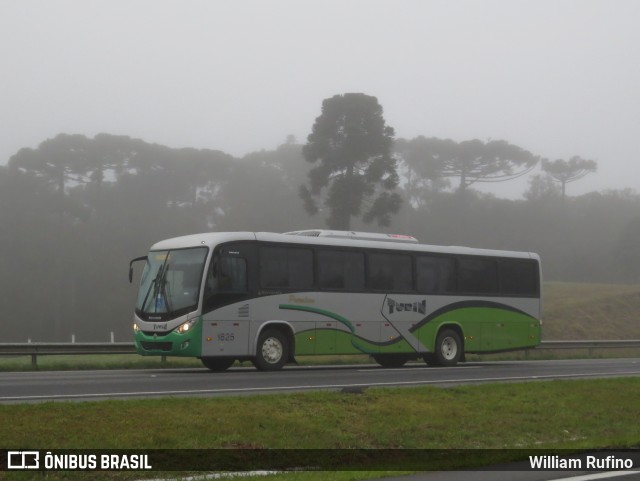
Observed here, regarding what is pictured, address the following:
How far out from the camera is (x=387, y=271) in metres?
27.1

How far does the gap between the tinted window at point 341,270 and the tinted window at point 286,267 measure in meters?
0.39

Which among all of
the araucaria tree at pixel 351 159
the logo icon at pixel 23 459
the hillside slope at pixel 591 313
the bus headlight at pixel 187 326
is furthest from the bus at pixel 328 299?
the araucaria tree at pixel 351 159

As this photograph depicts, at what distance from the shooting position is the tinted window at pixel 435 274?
28031mm

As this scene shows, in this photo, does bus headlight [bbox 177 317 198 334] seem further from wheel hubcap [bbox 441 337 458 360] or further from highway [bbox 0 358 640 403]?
wheel hubcap [bbox 441 337 458 360]

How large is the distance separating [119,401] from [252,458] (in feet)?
9.00

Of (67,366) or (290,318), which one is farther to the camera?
(67,366)

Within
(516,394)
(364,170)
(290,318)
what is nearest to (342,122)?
(364,170)

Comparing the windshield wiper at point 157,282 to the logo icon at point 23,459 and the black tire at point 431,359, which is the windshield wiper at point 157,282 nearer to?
the black tire at point 431,359

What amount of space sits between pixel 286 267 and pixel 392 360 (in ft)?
20.1

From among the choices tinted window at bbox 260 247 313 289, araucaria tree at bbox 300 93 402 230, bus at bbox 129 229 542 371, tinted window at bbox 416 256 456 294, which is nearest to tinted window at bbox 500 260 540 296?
bus at bbox 129 229 542 371

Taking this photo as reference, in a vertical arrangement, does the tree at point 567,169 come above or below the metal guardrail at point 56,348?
above

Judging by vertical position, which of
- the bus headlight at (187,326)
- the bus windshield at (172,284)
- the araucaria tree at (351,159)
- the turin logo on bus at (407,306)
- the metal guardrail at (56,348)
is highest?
the araucaria tree at (351,159)

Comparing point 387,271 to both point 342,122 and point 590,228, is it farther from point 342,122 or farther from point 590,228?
point 590,228

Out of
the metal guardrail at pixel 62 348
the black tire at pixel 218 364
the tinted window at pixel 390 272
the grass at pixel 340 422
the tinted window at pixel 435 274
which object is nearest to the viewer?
the grass at pixel 340 422
